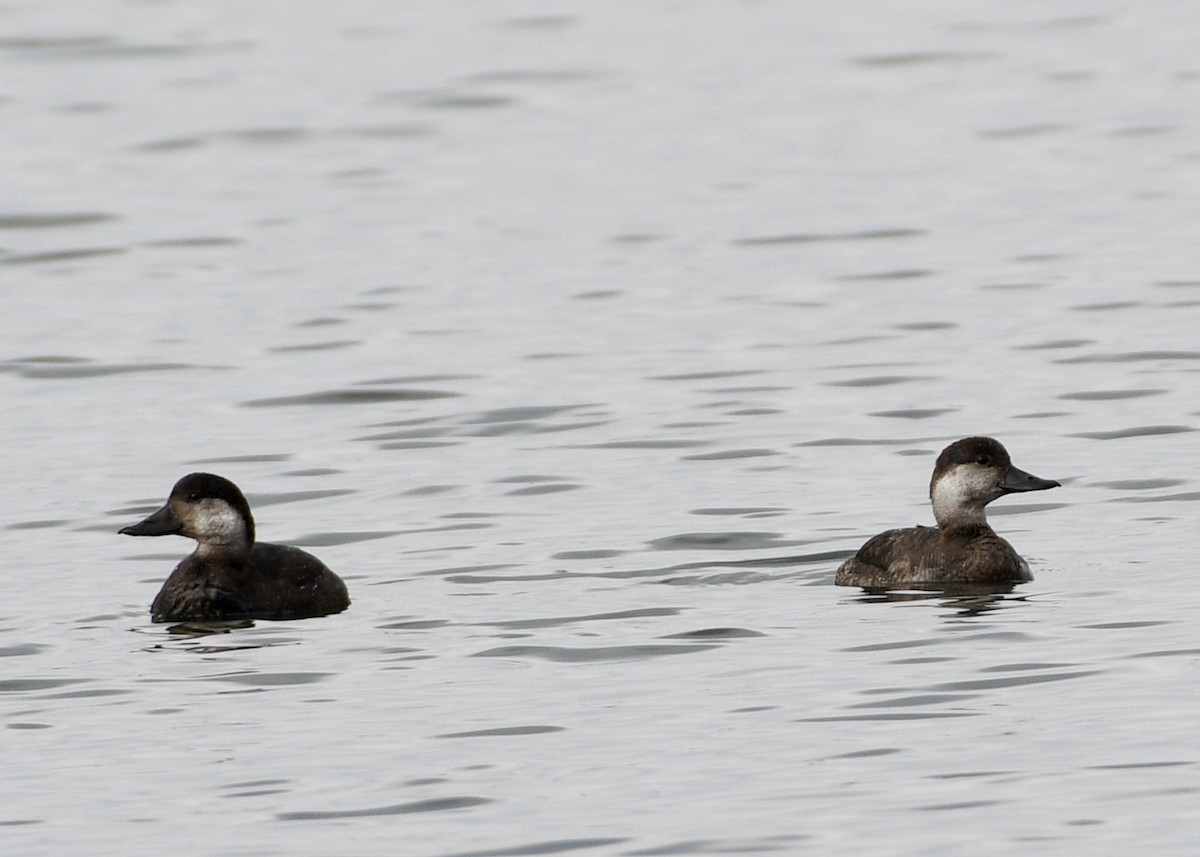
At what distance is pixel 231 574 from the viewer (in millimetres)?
13523

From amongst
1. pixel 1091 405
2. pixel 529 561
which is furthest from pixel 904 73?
pixel 529 561

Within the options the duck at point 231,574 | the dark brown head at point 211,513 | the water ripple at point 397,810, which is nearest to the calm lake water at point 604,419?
the water ripple at point 397,810

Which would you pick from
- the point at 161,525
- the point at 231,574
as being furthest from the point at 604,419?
the point at 231,574

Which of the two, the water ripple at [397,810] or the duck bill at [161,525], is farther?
the duck bill at [161,525]

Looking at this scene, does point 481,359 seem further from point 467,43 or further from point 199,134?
point 467,43

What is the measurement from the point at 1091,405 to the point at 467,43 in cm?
2255

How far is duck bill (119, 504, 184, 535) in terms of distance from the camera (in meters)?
14.0

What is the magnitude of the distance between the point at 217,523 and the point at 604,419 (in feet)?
18.6

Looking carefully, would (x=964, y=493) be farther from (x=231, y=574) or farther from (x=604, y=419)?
(x=604, y=419)

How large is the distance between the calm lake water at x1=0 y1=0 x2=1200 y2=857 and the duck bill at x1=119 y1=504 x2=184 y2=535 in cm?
36

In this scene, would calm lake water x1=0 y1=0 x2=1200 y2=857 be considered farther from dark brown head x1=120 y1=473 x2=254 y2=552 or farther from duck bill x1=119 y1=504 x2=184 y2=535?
dark brown head x1=120 y1=473 x2=254 y2=552

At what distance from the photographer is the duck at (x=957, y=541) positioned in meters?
13.8

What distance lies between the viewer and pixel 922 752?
405 inches

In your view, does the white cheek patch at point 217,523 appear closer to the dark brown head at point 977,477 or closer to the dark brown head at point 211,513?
the dark brown head at point 211,513
